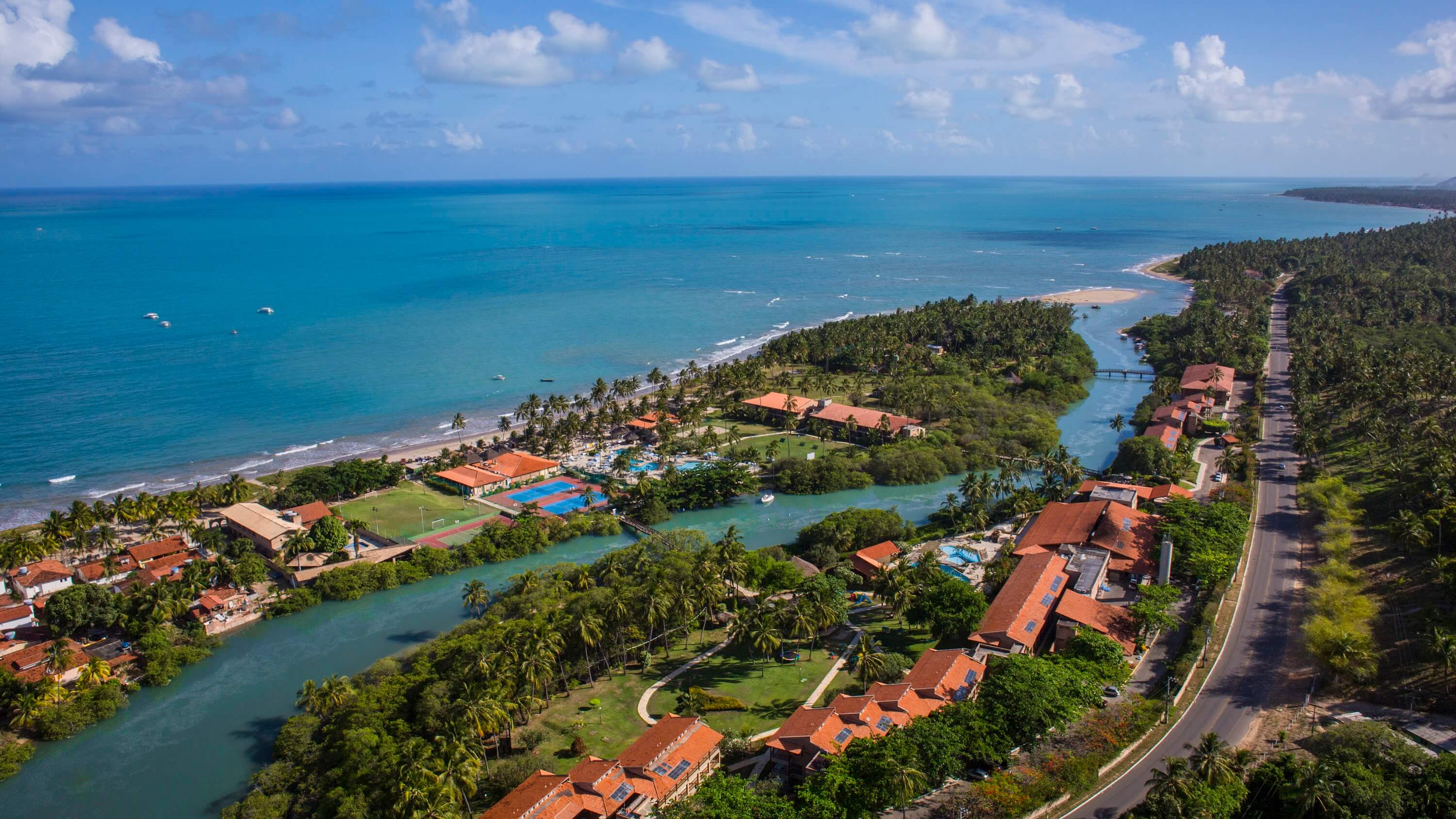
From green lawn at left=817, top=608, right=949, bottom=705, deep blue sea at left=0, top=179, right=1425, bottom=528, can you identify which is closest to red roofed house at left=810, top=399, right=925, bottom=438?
green lawn at left=817, top=608, right=949, bottom=705

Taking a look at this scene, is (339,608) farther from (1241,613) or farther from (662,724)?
(1241,613)

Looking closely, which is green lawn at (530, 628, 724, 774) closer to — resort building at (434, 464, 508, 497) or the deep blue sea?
resort building at (434, 464, 508, 497)

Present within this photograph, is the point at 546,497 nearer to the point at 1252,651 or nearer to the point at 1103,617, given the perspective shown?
the point at 1103,617

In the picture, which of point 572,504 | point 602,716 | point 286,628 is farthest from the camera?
point 572,504

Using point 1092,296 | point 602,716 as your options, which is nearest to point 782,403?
point 602,716

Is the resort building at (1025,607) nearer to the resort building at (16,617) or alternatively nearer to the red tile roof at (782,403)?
the red tile roof at (782,403)

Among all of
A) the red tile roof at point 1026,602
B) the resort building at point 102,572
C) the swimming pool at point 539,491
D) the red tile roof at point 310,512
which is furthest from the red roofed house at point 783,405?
the resort building at point 102,572
